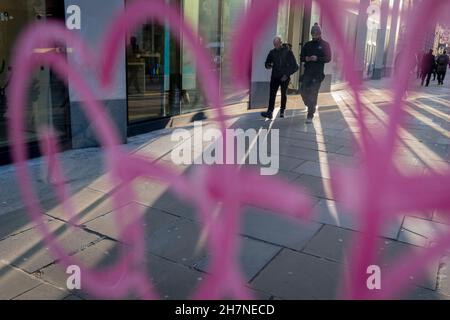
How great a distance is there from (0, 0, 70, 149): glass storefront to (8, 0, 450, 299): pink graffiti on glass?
4.59ft

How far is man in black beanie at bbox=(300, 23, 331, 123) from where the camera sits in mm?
7543

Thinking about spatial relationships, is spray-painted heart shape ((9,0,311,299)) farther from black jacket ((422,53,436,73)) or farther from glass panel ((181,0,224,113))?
glass panel ((181,0,224,113))

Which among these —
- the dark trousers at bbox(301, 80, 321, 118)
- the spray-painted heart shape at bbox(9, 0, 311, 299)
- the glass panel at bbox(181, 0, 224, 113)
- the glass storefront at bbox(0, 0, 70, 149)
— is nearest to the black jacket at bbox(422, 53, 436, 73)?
the spray-painted heart shape at bbox(9, 0, 311, 299)

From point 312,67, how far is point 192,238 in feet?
17.4

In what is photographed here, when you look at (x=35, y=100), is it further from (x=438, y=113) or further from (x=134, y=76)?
(x=438, y=113)

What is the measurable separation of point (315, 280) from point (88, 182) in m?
2.67

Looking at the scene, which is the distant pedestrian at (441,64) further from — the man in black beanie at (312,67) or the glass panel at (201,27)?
the glass panel at (201,27)

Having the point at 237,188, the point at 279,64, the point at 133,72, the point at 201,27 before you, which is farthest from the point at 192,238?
the point at 279,64

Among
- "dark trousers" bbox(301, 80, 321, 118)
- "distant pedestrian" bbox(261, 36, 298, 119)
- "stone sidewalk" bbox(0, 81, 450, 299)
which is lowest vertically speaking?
"stone sidewalk" bbox(0, 81, 450, 299)

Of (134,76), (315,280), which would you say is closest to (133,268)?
(315,280)

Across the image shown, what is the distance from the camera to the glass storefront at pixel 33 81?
5204mm

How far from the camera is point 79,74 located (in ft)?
10.9

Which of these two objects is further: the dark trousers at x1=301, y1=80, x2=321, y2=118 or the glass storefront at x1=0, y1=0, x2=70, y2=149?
the dark trousers at x1=301, y1=80, x2=321, y2=118

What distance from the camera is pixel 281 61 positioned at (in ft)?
27.3
